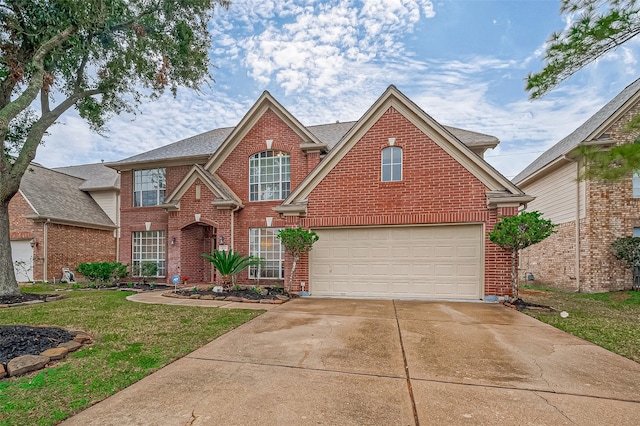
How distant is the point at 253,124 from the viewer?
41.8 ft

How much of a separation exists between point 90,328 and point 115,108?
10.5 m

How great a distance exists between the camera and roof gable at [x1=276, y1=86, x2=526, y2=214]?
8352 millimetres

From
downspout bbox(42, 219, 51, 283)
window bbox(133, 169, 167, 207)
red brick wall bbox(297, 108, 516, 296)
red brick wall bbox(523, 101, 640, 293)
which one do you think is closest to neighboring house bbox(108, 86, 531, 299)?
red brick wall bbox(297, 108, 516, 296)

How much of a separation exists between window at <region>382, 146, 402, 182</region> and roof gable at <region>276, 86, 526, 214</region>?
2.97 ft

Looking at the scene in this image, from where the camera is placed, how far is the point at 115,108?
12.6 m

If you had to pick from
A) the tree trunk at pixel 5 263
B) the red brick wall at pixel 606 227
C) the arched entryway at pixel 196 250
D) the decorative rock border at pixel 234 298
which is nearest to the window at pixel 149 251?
the arched entryway at pixel 196 250

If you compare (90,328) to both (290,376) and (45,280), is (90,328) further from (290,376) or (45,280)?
(45,280)

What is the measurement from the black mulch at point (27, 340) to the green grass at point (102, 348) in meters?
0.45

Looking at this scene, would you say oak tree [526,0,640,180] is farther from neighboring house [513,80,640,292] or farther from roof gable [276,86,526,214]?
neighboring house [513,80,640,292]

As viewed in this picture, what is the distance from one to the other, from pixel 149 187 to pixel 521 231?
594 inches

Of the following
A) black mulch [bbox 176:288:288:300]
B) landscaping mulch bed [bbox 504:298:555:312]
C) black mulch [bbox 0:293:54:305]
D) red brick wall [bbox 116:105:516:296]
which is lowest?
black mulch [bbox 0:293:54:305]

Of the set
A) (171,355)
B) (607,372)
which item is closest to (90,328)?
(171,355)

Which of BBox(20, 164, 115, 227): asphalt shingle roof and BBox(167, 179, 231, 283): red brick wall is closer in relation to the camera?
BBox(167, 179, 231, 283): red brick wall

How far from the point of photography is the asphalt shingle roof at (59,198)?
1493 centimetres
